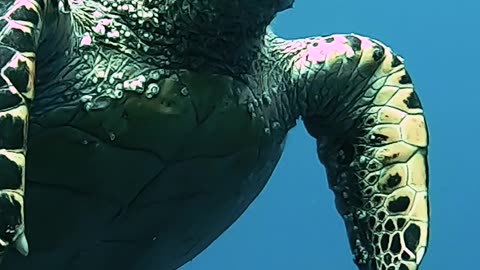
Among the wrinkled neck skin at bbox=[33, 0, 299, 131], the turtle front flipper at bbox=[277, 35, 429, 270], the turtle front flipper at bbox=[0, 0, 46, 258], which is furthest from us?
the turtle front flipper at bbox=[277, 35, 429, 270]

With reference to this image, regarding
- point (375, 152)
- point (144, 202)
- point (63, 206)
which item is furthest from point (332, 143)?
point (63, 206)

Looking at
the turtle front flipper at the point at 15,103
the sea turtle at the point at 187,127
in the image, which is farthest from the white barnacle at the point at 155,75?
the turtle front flipper at the point at 15,103

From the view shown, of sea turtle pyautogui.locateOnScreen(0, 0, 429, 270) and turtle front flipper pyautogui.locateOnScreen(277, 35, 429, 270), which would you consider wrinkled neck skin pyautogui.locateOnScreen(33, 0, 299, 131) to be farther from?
turtle front flipper pyautogui.locateOnScreen(277, 35, 429, 270)

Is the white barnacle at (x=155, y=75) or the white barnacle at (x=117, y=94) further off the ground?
the white barnacle at (x=155, y=75)

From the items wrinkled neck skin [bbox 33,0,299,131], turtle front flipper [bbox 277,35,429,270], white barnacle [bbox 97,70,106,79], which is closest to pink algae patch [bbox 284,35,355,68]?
turtle front flipper [bbox 277,35,429,270]

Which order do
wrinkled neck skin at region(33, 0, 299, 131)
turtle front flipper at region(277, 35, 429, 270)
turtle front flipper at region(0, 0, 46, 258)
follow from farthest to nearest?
turtle front flipper at region(277, 35, 429, 270)
wrinkled neck skin at region(33, 0, 299, 131)
turtle front flipper at region(0, 0, 46, 258)

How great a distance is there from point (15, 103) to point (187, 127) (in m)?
0.47

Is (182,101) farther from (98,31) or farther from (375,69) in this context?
(375,69)

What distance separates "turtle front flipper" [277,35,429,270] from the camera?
1834 millimetres

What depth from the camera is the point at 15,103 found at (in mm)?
1193

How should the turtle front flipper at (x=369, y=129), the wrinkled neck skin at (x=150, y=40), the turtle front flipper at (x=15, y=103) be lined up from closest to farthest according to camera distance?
the turtle front flipper at (x=15, y=103)
the wrinkled neck skin at (x=150, y=40)
the turtle front flipper at (x=369, y=129)

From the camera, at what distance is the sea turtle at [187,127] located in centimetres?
156

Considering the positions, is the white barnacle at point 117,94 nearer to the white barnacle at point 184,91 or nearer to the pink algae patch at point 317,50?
the white barnacle at point 184,91

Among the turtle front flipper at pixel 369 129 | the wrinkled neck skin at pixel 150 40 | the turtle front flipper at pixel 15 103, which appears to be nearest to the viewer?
the turtle front flipper at pixel 15 103
